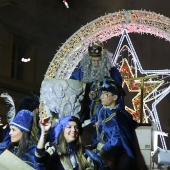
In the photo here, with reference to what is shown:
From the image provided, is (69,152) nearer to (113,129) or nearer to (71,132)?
(71,132)

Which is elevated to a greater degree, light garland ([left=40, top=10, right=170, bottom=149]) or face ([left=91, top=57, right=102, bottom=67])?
light garland ([left=40, top=10, right=170, bottom=149])

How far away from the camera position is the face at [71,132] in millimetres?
5027

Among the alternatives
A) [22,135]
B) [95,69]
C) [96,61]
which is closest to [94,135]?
[95,69]

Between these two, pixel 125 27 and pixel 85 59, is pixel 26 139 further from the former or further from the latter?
pixel 125 27

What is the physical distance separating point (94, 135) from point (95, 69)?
807mm

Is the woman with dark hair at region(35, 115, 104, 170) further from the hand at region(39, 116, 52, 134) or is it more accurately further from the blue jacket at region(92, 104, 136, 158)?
the blue jacket at region(92, 104, 136, 158)

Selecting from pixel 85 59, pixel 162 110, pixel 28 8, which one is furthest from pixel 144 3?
pixel 85 59

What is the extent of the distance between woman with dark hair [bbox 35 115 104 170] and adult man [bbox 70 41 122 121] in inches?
59.5

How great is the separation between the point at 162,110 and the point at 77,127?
586 inches

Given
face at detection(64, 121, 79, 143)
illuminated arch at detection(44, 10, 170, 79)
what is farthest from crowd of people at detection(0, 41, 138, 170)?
illuminated arch at detection(44, 10, 170, 79)

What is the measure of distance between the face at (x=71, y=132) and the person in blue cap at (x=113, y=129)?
80 centimetres

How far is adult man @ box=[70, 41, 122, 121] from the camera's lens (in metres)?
6.65

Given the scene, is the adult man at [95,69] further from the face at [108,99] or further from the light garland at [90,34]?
the light garland at [90,34]

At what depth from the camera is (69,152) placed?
197 inches
